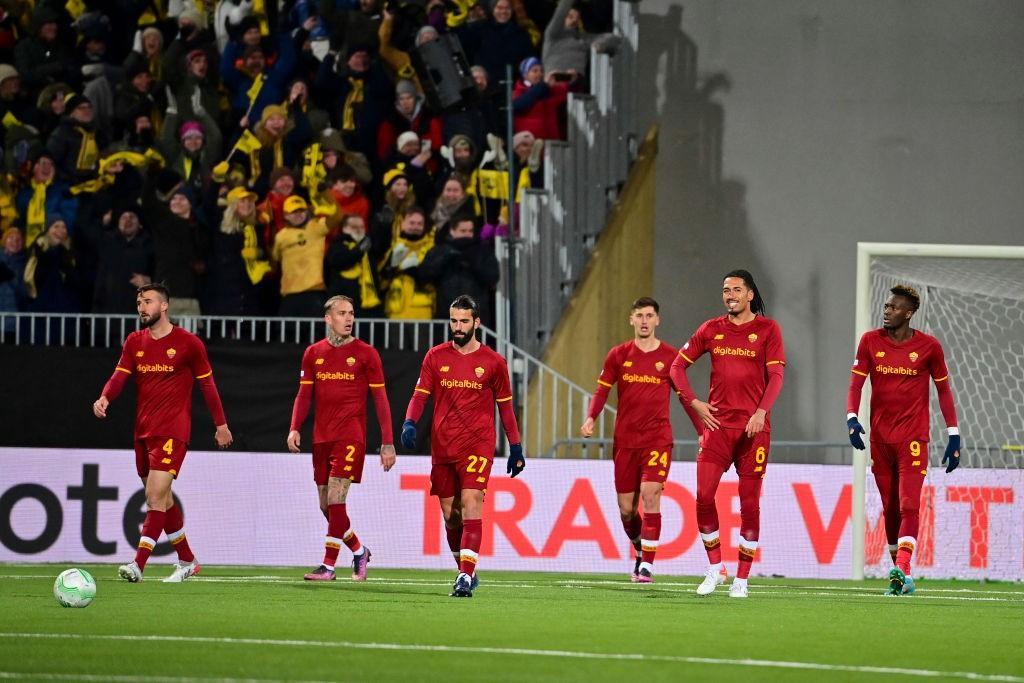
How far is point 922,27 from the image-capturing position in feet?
64.6

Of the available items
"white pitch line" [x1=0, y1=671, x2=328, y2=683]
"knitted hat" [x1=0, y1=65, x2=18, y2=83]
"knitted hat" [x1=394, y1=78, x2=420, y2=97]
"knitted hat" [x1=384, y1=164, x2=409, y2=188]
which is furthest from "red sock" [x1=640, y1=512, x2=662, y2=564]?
"knitted hat" [x1=0, y1=65, x2=18, y2=83]

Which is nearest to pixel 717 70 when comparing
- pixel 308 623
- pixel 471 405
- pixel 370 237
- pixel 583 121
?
pixel 583 121

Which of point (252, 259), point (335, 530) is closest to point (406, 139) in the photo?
point (252, 259)

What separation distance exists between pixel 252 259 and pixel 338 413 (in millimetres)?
4284

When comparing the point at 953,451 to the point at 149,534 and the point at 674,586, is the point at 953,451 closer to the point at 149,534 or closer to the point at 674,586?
the point at 674,586

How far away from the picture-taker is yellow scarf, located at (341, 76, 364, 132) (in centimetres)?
1873

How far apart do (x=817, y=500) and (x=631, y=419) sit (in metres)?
2.95

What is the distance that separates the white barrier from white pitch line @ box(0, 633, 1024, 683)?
304 inches

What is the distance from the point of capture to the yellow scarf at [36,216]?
17938mm

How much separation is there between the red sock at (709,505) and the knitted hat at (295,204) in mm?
6855

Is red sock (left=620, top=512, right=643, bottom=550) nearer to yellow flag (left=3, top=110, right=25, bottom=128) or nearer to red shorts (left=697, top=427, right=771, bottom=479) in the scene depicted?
red shorts (left=697, top=427, right=771, bottom=479)

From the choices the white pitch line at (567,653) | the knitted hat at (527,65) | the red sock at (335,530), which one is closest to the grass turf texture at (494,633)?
the white pitch line at (567,653)

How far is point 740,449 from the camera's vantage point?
38.8 ft

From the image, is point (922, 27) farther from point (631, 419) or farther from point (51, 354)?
point (51, 354)
